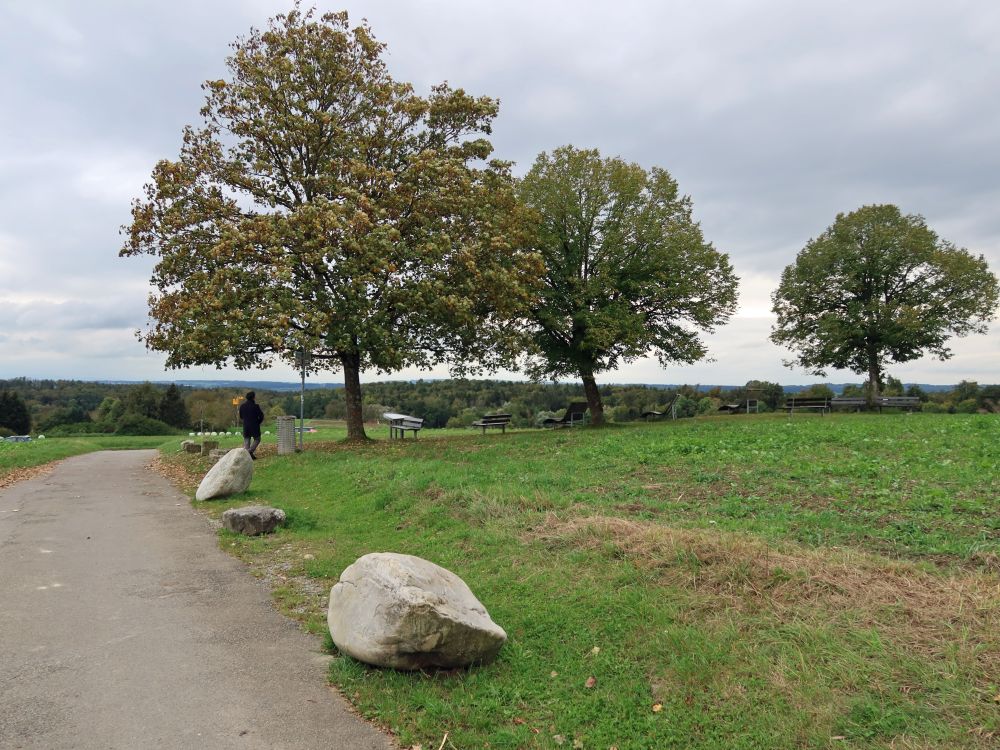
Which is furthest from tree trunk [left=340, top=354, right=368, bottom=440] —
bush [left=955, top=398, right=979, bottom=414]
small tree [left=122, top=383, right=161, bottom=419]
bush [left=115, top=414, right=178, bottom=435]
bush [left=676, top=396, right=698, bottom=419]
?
small tree [left=122, top=383, right=161, bottom=419]

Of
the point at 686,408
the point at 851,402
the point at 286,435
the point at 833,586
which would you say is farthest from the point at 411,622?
the point at 686,408

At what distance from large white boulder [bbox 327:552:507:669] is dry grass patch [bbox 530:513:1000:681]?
1886 mm

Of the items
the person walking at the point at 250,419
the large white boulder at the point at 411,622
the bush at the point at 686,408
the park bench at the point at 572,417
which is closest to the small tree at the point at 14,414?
the park bench at the point at 572,417

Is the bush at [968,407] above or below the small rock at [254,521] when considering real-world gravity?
above

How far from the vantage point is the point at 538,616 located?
18.2 feet

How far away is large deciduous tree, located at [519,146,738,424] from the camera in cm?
2534

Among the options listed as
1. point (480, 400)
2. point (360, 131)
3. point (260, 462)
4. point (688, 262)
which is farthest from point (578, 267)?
point (480, 400)

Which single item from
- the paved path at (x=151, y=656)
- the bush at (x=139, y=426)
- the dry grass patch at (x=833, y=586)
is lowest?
the bush at (x=139, y=426)

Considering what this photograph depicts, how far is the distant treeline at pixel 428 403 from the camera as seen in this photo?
141 feet

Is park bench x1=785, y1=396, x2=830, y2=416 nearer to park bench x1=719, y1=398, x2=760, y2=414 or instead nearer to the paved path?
park bench x1=719, y1=398, x2=760, y2=414

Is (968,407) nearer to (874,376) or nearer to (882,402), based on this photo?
(874,376)

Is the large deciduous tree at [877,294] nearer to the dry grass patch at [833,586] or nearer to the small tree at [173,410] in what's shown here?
the dry grass patch at [833,586]

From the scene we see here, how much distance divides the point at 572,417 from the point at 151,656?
26.5 meters

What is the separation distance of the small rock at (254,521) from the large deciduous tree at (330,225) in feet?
23.4
